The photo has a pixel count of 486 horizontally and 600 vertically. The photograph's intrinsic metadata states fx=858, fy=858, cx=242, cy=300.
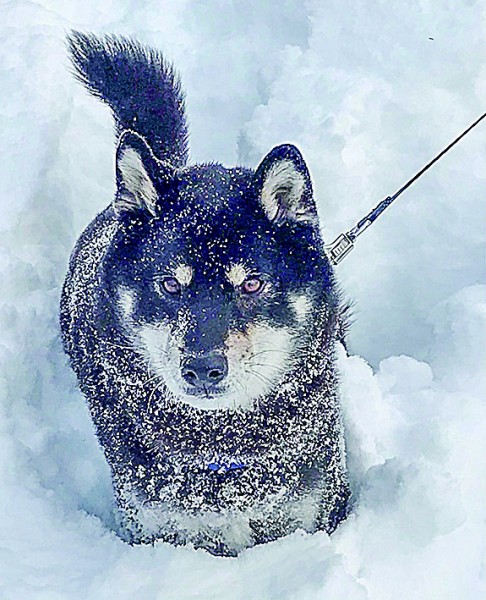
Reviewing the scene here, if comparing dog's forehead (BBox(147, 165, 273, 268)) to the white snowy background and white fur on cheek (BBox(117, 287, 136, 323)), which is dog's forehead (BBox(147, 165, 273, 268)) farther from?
the white snowy background

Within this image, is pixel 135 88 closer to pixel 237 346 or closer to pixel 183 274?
pixel 183 274

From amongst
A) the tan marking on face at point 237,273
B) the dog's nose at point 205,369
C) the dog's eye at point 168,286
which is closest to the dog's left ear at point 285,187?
the tan marking on face at point 237,273

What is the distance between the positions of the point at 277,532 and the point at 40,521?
744 millimetres

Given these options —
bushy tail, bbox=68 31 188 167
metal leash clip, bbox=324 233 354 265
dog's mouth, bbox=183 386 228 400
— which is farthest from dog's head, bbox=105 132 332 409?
bushy tail, bbox=68 31 188 167

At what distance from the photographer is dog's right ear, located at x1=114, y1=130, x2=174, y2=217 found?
7.34 ft

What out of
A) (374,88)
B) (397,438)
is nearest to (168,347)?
(397,438)

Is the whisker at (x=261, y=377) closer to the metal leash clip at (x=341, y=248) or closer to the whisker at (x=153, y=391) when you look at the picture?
the whisker at (x=153, y=391)

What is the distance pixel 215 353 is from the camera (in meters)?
2.09

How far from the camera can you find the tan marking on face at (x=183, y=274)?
2.19m

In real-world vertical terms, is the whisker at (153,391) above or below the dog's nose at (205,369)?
above

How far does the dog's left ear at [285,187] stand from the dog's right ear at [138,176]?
27 centimetres

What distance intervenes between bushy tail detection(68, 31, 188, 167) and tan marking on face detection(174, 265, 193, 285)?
0.92m

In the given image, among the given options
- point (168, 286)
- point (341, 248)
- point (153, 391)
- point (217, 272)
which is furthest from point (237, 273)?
point (341, 248)

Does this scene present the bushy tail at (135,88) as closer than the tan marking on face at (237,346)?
No
